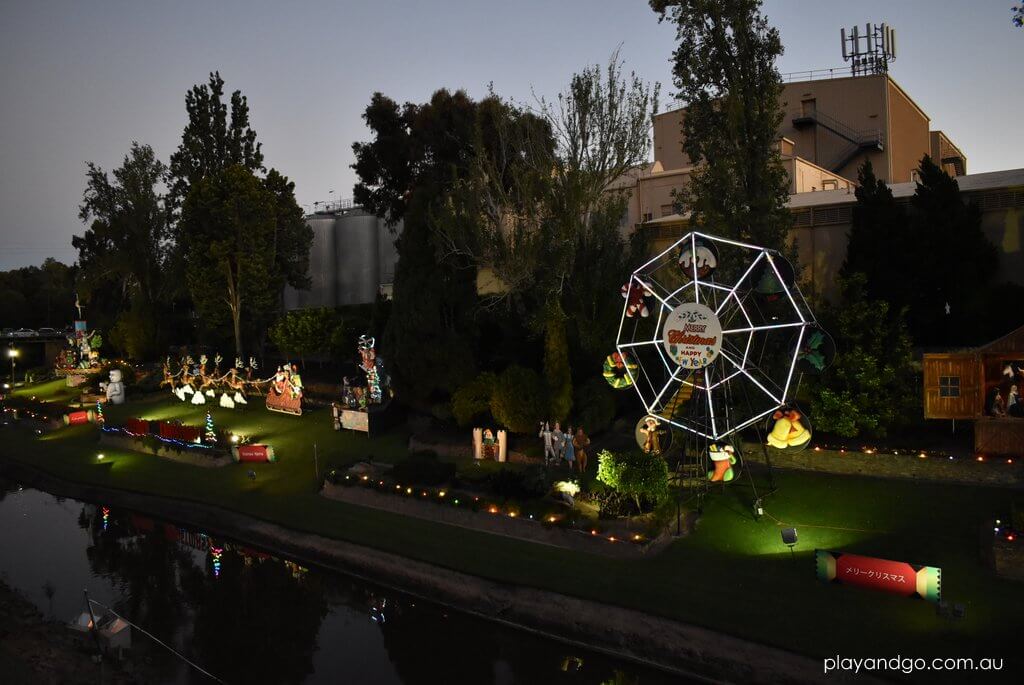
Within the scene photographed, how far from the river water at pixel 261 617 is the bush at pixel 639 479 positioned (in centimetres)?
511

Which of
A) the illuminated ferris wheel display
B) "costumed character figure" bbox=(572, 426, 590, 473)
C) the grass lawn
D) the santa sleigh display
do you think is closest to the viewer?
the grass lawn

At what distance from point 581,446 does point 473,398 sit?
5.62m

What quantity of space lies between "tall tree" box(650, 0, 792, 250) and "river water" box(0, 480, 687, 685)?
16.5 meters

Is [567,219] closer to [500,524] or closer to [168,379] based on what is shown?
[500,524]

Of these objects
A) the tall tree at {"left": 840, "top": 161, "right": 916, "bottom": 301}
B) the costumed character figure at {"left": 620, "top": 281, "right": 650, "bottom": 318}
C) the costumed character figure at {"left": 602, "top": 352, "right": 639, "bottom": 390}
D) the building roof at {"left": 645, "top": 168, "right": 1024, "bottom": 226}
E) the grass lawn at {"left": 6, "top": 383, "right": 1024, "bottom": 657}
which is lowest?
the grass lawn at {"left": 6, "top": 383, "right": 1024, "bottom": 657}

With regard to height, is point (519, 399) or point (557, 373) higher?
point (557, 373)

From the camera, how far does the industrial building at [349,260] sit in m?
68.2

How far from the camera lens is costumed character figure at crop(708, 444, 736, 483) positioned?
814 inches

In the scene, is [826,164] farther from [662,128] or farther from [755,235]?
[755,235]

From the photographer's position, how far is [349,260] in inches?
2726

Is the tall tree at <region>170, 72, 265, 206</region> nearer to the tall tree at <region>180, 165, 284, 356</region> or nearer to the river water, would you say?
the tall tree at <region>180, 165, 284, 356</region>

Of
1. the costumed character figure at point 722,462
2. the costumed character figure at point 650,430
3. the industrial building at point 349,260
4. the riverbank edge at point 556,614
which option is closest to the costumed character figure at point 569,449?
the costumed character figure at point 650,430

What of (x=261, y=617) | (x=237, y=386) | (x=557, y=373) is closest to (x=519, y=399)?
(x=557, y=373)

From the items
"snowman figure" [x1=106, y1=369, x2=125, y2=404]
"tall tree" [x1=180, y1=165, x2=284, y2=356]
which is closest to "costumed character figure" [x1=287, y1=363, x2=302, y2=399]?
"tall tree" [x1=180, y1=165, x2=284, y2=356]
